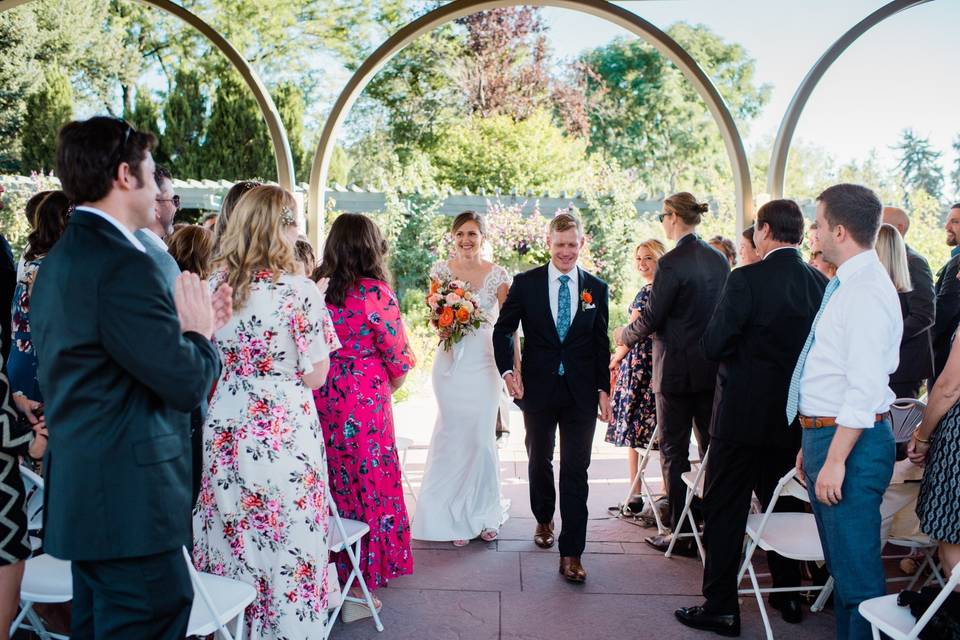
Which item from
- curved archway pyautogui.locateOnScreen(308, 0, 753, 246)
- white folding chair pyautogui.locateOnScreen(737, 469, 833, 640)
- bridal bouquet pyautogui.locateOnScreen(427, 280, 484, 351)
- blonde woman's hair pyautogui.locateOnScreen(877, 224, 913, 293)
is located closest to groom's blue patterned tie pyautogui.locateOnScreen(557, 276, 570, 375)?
bridal bouquet pyautogui.locateOnScreen(427, 280, 484, 351)

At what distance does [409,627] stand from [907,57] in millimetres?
23981

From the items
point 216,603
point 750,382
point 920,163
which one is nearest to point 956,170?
point 920,163

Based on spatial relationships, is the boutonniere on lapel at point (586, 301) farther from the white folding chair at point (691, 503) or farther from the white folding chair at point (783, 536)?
the white folding chair at point (783, 536)

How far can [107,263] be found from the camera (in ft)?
6.25

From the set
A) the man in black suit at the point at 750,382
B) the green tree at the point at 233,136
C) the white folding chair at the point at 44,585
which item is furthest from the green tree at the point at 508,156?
the white folding chair at the point at 44,585

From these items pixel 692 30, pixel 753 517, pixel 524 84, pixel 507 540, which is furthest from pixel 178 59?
pixel 753 517

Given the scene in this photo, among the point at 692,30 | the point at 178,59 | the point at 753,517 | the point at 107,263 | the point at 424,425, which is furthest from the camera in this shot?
the point at 692,30

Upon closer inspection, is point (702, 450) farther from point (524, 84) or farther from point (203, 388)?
point (524, 84)

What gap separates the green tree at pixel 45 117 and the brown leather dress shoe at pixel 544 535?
1785 cm

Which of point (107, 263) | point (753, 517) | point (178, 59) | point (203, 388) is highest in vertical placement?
point (178, 59)

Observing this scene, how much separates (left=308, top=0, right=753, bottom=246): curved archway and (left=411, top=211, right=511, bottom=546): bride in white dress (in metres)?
1.75

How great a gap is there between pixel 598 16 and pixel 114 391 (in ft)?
14.5

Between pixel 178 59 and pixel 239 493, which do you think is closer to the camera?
pixel 239 493

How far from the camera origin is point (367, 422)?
3705 millimetres
